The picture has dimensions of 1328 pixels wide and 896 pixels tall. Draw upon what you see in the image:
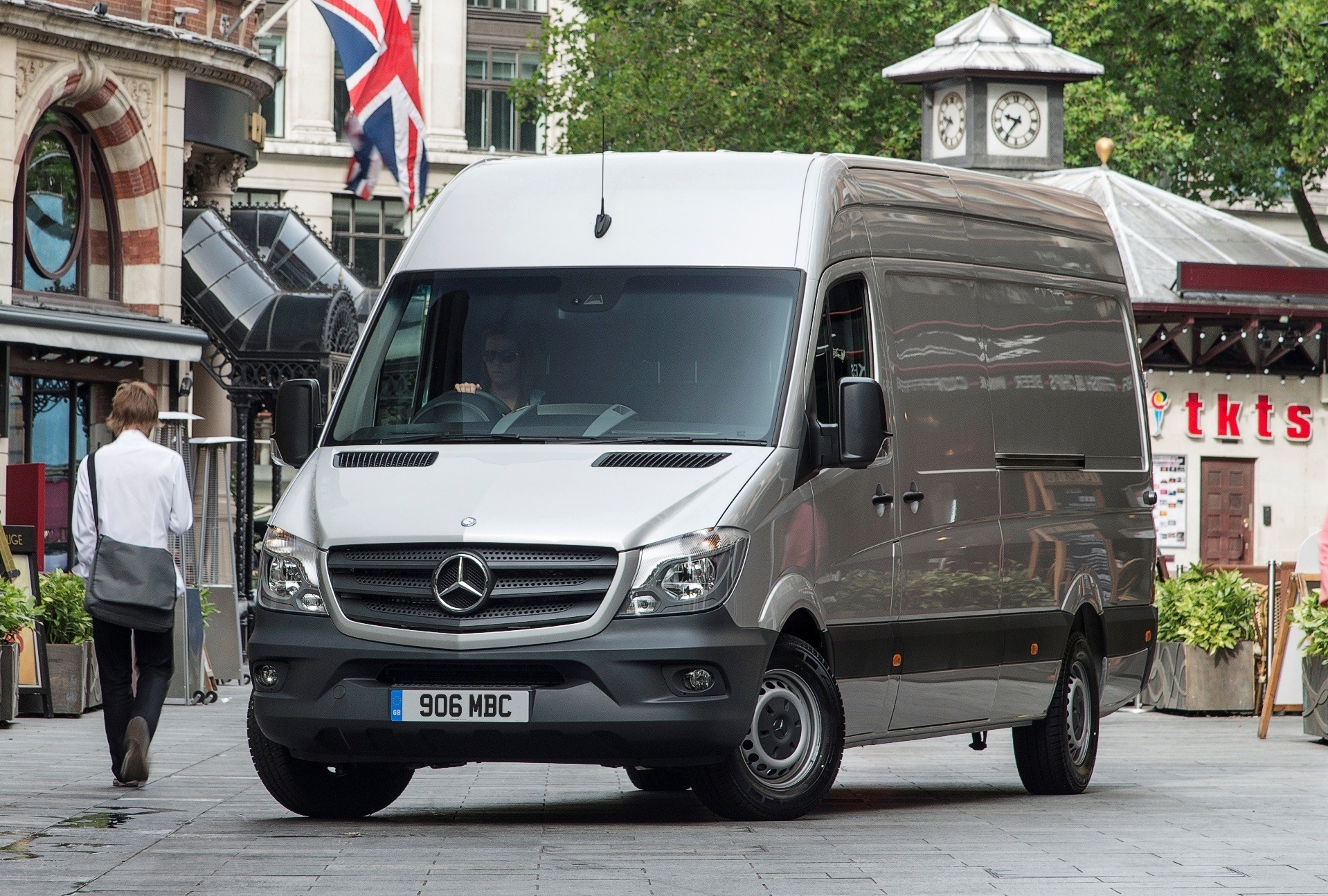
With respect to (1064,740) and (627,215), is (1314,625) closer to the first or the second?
(1064,740)

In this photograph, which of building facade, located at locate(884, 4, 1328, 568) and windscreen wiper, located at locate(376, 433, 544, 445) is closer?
windscreen wiper, located at locate(376, 433, 544, 445)

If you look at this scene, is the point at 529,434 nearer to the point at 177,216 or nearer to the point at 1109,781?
the point at 1109,781

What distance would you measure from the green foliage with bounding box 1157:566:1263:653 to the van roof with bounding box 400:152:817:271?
9059mm

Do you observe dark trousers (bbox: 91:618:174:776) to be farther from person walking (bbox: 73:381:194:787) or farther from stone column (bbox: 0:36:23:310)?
stone column (bbox: 0:36:23:310)

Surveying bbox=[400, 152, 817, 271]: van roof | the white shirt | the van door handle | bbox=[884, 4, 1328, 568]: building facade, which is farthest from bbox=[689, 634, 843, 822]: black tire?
bbox=[884, 4, 1328, 568]: building facade

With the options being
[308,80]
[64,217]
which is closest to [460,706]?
[64,217]

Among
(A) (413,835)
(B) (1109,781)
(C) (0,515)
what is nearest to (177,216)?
(C) (0,515)

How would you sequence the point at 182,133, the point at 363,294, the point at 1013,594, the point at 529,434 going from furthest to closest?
the point at 363,294 → the point at 182,133 → the point at 1013,594 → the point at 529,434

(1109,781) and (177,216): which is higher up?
(177,216)

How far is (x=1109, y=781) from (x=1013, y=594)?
1.88 metres

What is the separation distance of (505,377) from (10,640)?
6.47m

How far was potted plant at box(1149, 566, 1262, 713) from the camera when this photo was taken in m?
17.7

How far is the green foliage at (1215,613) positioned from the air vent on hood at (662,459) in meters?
9.88

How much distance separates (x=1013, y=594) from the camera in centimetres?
1057
